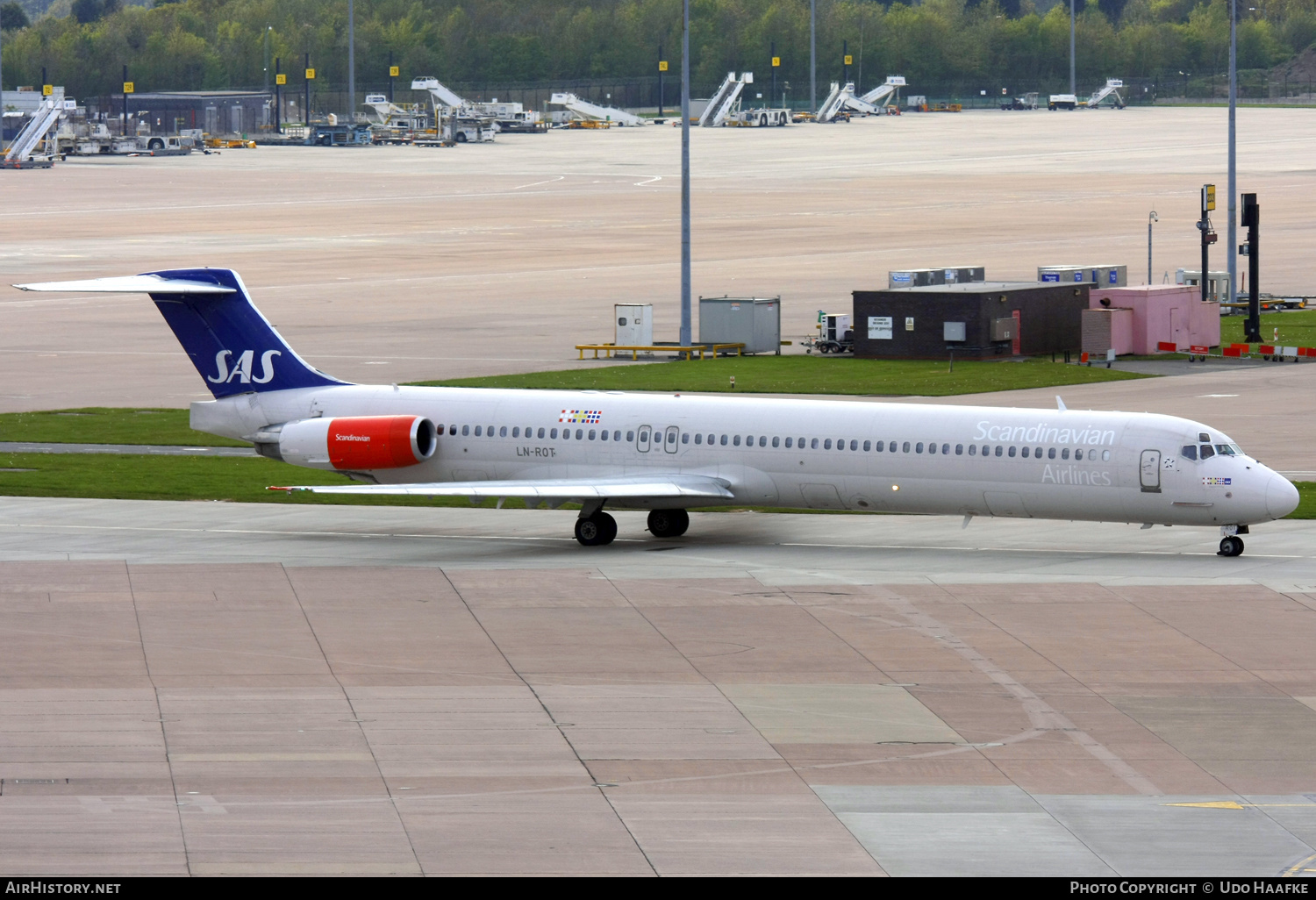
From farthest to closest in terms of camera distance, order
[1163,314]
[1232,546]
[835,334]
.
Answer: [835,334], [1163,314], [1232,546]

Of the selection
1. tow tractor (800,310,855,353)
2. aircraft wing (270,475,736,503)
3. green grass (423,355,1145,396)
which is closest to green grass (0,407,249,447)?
green grass (423,355,1145,396)

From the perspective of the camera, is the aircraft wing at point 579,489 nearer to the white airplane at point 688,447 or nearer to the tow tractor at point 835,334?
the white airplane at point 688,447

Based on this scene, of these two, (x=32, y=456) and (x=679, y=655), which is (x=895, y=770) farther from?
(x=32, y=456)

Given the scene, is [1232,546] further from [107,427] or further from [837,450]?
[107,427]

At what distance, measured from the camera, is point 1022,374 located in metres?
67.4

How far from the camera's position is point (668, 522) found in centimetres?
4294

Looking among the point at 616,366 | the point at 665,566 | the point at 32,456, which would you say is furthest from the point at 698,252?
the point at 665,566

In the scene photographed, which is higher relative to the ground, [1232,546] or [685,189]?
[685,189]

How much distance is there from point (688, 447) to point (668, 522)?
1982 millimetres

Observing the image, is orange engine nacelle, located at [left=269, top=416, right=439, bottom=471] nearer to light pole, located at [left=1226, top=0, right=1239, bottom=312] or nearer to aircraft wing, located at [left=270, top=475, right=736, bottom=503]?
aircraft wing, located at [left=270, top=475, right=736, bottom=503]

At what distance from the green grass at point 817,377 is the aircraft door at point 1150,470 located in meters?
24.1

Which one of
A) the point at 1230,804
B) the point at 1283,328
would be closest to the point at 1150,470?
the point at 1230,804

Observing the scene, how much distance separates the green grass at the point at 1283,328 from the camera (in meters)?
77.2

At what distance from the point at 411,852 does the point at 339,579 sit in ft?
53.7
